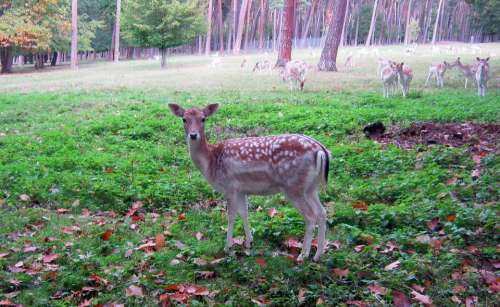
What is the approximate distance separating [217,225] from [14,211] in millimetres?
3165

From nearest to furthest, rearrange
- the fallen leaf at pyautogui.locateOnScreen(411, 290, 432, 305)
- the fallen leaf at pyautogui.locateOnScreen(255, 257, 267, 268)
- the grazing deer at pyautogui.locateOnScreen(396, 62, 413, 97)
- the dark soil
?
1. the fallen leaf at pyautogui.locateOnScreen(411, 290, 432, 305)
2. the fallen leaf at pyautogui.locateOnScreen(255, 257, 267, 268)
3. the dark soil
4. the grazing deer at pyautogui.locateOnScreen(396, 62, 413, 97)

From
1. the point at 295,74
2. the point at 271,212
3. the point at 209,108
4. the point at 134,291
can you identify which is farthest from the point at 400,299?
the point at 295,74

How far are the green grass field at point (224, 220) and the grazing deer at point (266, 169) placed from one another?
0.54 meters

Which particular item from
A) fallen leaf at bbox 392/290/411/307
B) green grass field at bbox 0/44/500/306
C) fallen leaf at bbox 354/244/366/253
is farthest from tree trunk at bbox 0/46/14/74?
fallen leaf at bbox 392/290/411/307

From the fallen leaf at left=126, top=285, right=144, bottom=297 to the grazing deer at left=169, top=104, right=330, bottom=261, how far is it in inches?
51.0

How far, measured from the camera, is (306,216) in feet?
19.6

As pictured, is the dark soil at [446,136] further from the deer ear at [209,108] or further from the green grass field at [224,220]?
the deer ear at [209,108]

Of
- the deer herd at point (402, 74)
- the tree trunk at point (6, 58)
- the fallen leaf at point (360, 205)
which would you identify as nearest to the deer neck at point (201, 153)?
the fallen leaf at point (360, 205)

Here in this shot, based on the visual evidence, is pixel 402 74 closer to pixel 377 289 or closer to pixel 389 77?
pixel 389 77

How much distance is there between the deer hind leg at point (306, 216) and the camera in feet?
19.7

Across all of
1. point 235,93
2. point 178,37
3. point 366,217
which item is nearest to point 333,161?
point 366,217

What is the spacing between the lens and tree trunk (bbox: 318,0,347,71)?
26.2m

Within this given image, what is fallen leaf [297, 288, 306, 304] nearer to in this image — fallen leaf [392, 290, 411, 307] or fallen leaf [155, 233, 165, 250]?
fallen leaf [392, 290, 411, 307]

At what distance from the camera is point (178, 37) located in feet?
139
